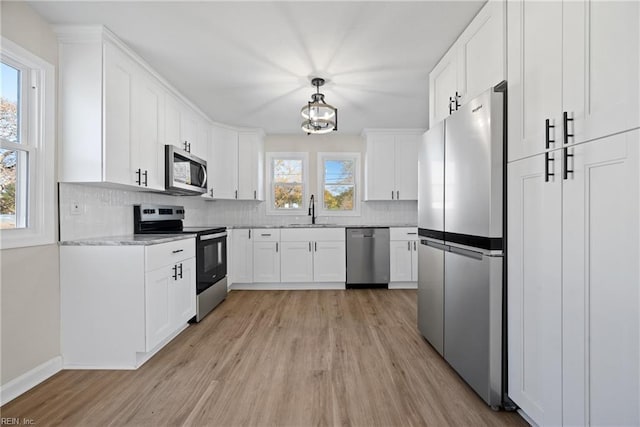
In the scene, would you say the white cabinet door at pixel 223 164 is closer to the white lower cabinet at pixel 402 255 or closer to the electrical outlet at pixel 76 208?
the electrical outlet at pixel 76 208

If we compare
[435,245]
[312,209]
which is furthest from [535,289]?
[312,209]

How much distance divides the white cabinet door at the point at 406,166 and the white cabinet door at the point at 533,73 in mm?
3115

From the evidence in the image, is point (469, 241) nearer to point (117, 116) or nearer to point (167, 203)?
point (117, 116)

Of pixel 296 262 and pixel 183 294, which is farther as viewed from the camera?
pixel 296 262

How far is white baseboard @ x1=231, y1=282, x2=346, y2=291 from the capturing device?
4.53m

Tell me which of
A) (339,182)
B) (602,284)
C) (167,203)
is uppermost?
(339,182)

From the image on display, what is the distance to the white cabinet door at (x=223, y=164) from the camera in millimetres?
4410

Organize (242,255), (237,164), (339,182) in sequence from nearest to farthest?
(242,255)
(237,164)
(339,182)

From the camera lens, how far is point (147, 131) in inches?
109

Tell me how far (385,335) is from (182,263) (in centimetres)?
192

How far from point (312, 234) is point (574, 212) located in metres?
3.45

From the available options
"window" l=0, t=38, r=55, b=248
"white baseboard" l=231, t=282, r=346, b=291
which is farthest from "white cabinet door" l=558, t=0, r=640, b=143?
"white baseboard" l=231, t=282, r=346, b=291

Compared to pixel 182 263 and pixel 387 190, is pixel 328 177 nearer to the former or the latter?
pixel 387 190

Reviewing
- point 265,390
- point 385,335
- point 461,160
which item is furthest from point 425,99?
point 265,390
